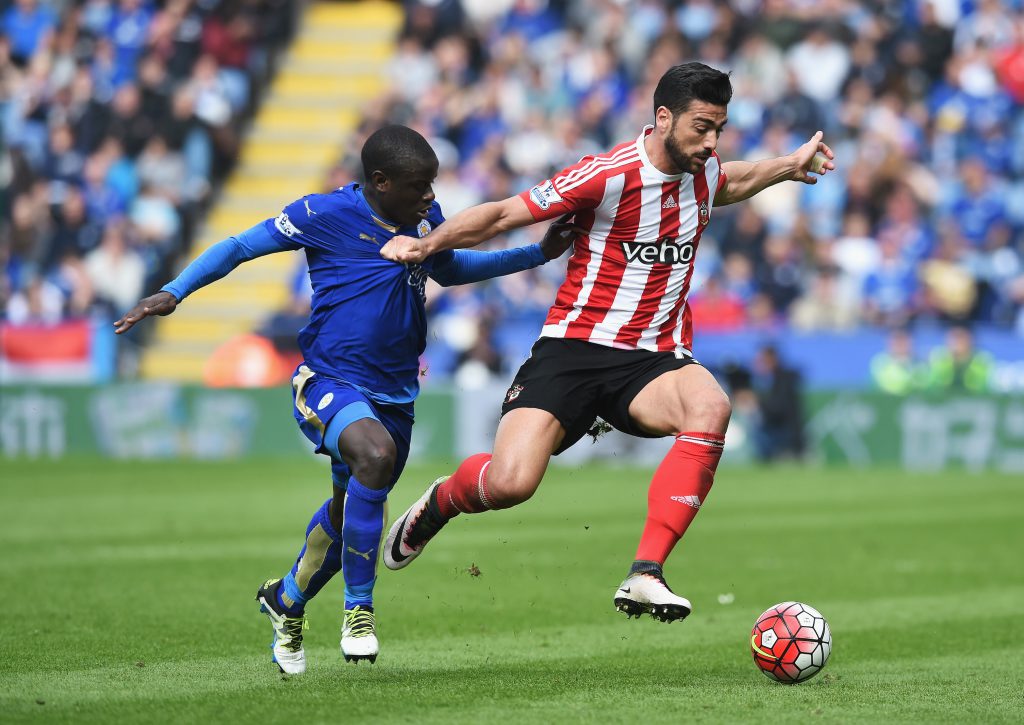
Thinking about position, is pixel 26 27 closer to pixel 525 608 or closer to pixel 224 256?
pixel 525 608

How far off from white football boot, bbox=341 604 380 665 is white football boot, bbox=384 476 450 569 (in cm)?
Answer: 89

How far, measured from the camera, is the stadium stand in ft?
69.6

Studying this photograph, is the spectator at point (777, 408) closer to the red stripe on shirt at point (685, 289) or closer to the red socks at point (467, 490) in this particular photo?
the red stripe on shirt at point (685, 289)

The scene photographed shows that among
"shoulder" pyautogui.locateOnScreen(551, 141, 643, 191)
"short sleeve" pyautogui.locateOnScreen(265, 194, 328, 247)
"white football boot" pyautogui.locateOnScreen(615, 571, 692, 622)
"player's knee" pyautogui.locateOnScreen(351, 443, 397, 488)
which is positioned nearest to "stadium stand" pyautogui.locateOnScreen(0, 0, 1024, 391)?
"shoulder" pyautogui.locateOnScreen(551, 141, 643, 191)

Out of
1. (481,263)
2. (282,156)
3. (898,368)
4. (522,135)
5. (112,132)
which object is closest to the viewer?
(481,263)

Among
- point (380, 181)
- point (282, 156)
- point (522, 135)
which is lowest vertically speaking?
point (380, 181)

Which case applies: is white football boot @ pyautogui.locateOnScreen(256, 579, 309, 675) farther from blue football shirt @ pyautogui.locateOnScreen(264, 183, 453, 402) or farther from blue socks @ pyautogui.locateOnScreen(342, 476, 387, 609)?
blue football shirt @ pyautogui.locateOnScreen(264, 183, 453, 402)

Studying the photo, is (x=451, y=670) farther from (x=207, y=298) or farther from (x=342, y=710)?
(x=207, y=298)

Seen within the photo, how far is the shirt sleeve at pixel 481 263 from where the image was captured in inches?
298

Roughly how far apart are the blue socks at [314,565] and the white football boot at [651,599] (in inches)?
54.9

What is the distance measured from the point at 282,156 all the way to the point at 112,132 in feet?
9.59

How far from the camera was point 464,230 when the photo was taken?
6.91m

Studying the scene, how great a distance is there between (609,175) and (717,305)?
14220 mm

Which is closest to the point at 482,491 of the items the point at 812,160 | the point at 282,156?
the point at 812,160
